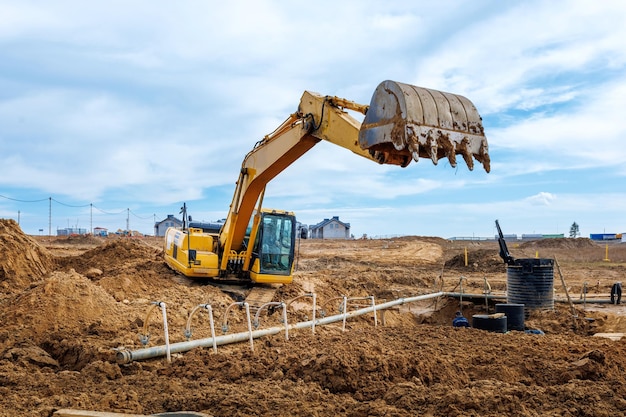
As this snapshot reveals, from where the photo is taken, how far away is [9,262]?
685 inches

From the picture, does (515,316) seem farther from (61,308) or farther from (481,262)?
(481,262)

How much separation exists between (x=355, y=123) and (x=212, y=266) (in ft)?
21.9

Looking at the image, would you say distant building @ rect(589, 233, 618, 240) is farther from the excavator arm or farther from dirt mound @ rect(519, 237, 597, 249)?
the excavator arm

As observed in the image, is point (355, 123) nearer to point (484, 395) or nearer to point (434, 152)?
point (434, 152)

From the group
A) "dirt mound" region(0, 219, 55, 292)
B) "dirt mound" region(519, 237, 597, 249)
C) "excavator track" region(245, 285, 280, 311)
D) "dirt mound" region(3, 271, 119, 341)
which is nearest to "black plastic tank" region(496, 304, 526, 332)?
"excavator track" region(245, 285, 280, 311)

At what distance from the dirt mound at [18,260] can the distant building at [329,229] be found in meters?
69.3

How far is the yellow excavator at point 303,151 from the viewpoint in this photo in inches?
276

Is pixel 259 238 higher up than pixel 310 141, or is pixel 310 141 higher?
pixel 310 141

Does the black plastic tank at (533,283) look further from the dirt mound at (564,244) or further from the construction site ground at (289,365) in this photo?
the dirt mound at (564,244)

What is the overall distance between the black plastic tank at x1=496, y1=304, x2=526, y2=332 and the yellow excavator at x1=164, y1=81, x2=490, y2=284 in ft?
18.5

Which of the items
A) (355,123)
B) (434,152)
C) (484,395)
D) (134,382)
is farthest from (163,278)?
(484,395)

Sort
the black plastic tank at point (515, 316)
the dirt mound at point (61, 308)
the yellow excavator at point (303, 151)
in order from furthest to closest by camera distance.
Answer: the black plastic tank at point (515, 316) → the dirt mound at point (61, 308) → the yellow excavator at point (303, 151)

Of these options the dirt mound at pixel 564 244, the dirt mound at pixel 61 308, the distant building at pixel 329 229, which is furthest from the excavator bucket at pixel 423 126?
the distant building at pixel 329 229

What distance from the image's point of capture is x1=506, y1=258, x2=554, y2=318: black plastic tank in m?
13.7
